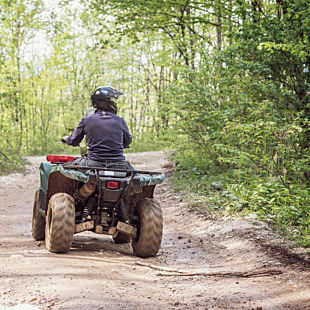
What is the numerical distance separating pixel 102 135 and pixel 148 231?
1306 millimetres

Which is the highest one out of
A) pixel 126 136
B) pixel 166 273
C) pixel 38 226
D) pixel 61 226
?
pixel 126 136

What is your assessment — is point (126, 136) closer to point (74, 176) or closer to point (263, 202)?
point (74, 176)

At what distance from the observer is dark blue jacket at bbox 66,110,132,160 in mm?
5098

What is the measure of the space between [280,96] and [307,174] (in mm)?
1853

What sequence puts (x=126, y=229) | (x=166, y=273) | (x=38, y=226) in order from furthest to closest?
(x=38, y=226), (x=126, y=229), (x=166, y=273)

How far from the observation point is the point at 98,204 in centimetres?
484

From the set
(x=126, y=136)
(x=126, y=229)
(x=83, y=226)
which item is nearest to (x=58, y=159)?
(x=126, y=136)

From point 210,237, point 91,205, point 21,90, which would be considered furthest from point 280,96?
point 21,90

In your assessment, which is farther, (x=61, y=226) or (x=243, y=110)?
(x=243, y=110)

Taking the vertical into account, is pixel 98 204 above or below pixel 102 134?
below

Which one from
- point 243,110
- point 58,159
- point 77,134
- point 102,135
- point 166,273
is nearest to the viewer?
point 166,273

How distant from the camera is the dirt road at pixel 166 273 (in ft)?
10.5

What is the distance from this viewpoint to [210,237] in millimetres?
6281

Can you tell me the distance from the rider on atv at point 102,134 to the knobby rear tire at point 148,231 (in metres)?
0.61
